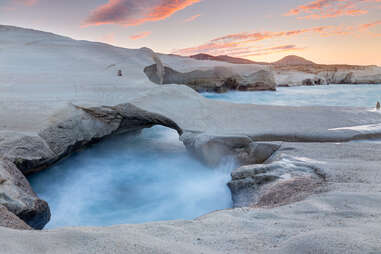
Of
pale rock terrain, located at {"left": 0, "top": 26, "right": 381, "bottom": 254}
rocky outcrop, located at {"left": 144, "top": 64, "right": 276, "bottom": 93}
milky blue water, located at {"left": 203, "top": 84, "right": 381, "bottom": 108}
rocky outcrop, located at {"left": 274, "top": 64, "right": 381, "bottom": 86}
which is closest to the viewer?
pale rock terrain, located at {"left": 0, "top": 26, "right": 381, "bottom": 254}

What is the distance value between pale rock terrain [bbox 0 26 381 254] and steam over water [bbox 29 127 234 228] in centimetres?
38

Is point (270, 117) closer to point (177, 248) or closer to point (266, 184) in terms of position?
point (266, 184)

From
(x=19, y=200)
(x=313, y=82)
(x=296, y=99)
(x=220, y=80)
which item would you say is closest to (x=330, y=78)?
(x=313, y=82)

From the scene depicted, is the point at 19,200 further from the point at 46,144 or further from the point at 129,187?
the point at 129,187

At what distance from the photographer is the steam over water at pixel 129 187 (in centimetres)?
419

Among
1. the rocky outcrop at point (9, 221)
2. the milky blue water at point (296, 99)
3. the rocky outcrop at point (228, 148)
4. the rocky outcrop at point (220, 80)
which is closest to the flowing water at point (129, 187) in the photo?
the rocky outcrop at point (228, 148)

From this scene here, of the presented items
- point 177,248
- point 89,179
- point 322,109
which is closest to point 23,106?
point 89,179

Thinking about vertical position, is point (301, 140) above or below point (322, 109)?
below

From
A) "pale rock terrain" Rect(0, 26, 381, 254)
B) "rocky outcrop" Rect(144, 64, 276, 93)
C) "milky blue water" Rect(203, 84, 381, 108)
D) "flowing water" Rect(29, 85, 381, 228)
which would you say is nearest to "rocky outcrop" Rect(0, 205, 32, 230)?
"pale rock terrain" Rect(0, 26, 381, 254)

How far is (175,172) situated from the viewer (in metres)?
5.53

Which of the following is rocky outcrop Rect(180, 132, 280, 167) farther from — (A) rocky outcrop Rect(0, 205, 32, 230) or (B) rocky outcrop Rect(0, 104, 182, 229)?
(A) rocky outcrop Rect(0, 205, 32, 230)

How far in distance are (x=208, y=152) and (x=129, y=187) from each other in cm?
158

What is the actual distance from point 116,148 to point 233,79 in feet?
45.8

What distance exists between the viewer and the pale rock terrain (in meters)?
1.61
